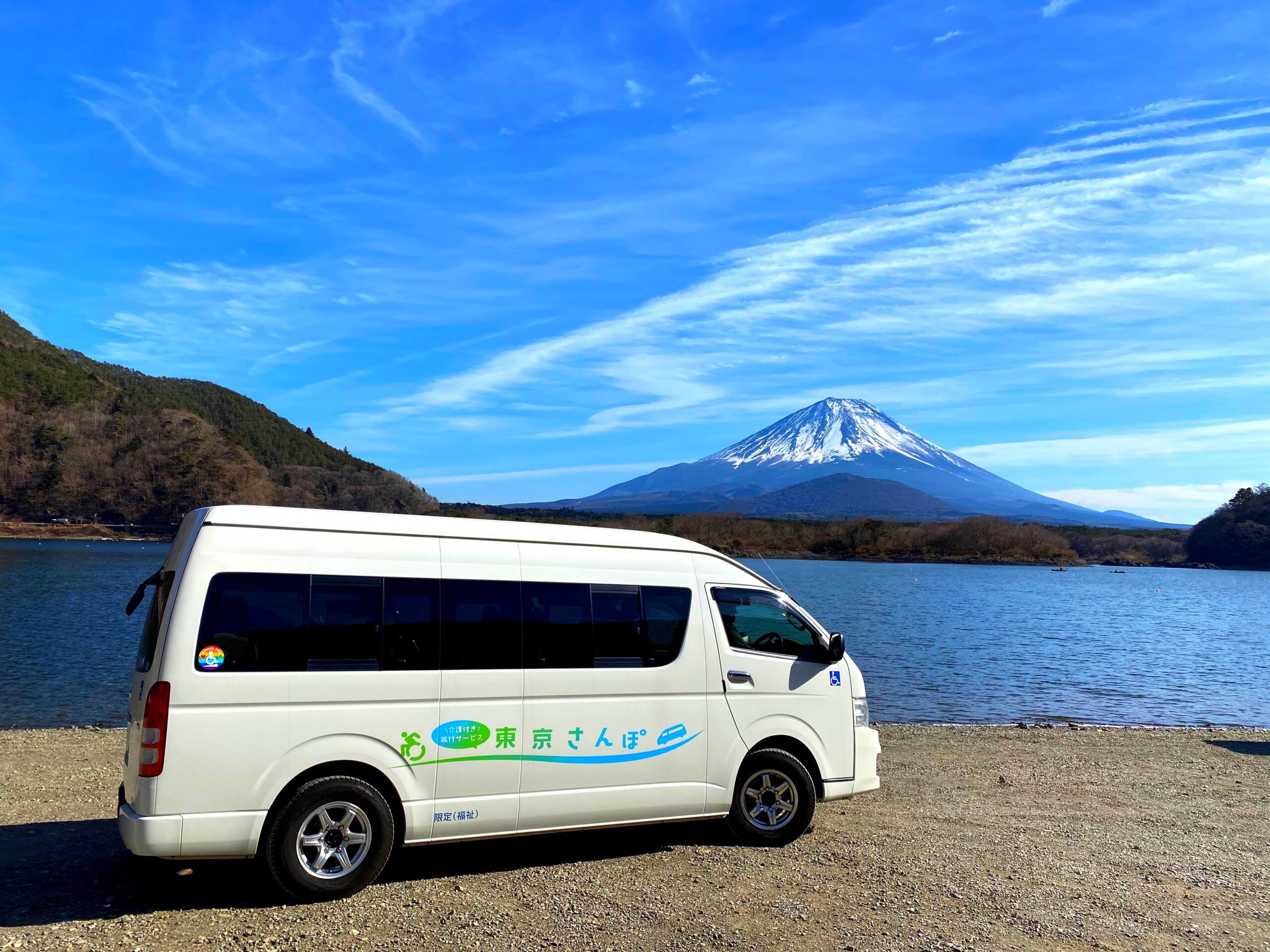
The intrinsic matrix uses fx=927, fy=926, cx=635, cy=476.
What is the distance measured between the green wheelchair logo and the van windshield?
171 cm

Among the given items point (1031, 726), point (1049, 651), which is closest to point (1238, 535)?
point (1049, 651)

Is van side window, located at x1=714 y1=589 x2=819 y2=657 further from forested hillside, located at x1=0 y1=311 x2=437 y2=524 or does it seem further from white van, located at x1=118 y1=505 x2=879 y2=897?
forested hillside, located at x1=0 y1=311 x2=437 y2=524

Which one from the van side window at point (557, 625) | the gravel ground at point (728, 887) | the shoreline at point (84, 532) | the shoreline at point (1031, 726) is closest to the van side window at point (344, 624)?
the van side window at point (557, 625)

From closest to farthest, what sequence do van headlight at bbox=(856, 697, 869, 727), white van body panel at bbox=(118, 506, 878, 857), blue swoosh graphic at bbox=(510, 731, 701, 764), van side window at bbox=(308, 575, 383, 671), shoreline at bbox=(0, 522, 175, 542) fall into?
1. white van body panel at bbox=(118, 506, 878, 857)
2. van side window at bbox=(308, 575, 383, 671)
3. blue swoosh graphic at bbox=(510, 731, 701, 764)
4. van headlight at bbox=(856, 697, 869, 727)
5. shoreline at bbox=(0, 522, 175, 542)

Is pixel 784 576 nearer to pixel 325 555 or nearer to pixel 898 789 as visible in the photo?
pixel 898 789

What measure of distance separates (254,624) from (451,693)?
1.43 metres

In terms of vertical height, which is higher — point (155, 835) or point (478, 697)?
point (478, 697)

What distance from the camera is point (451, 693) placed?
21.8 ft

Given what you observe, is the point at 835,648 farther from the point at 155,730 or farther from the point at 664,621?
the point at 155,730

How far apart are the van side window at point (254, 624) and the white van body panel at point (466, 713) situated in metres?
0.06

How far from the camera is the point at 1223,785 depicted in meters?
11.6

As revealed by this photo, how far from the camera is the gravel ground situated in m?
5.86

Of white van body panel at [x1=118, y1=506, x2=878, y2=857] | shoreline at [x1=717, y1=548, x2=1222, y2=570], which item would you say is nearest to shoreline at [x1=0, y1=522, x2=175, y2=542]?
shoreline at [x1=717, y1=548, x2=1222, y2=570]

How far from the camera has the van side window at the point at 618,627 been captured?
7254 millimetres
